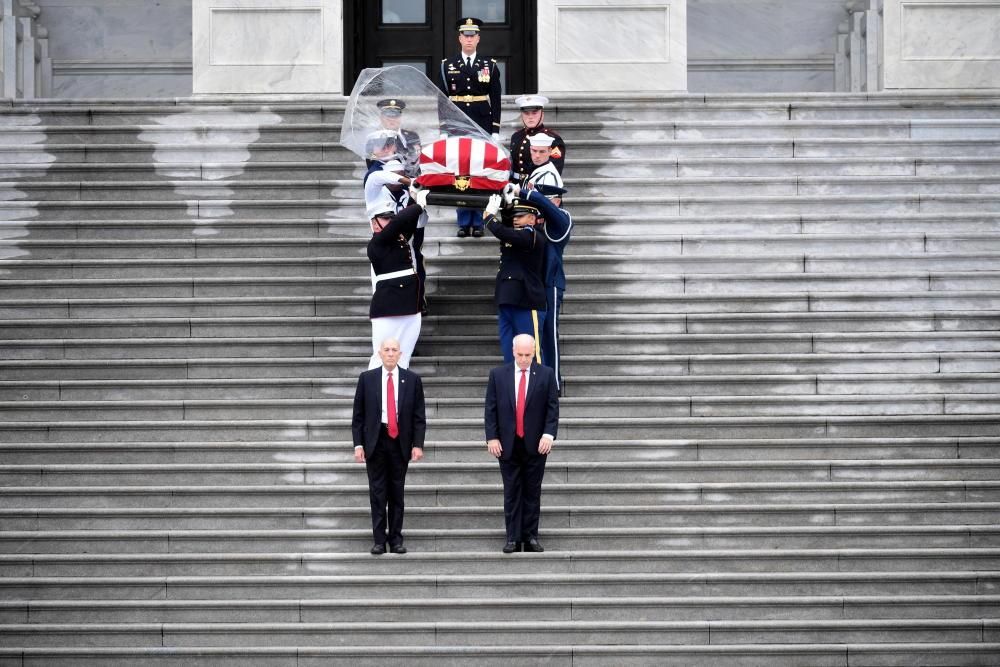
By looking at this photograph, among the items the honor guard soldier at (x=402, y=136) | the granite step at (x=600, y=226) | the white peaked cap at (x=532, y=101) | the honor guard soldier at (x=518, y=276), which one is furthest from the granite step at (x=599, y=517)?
the white peaked cap at (x=532, y=101)

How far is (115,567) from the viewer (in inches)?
501

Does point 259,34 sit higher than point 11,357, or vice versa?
point 259,34

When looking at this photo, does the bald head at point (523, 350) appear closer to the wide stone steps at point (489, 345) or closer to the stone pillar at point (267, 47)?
the wide stone steps at point (489, 345)

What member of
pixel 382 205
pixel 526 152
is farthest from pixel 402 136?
pixel 526 152

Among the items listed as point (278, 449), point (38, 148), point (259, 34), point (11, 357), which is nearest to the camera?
point (278, 449)

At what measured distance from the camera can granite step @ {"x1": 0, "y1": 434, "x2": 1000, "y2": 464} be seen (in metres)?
13.7

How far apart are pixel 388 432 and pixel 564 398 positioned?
2434 mm

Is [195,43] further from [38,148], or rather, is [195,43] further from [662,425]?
[662,425]

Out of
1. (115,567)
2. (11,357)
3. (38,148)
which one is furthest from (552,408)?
(38,148)

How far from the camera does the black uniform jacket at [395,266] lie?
45.2ft

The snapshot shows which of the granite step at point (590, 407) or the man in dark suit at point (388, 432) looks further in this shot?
the granite step at point (590, 407)

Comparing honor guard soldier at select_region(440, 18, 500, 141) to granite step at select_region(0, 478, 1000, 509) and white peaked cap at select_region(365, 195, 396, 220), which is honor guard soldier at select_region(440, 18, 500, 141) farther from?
granite step at select_region(0, 478, 1000, 509)

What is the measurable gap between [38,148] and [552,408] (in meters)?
7.66

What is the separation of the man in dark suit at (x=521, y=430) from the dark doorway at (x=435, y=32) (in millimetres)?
10856
